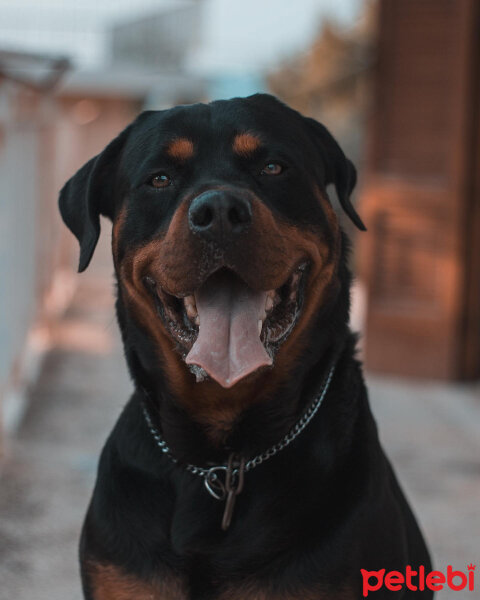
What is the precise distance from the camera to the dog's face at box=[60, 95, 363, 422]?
2.03m

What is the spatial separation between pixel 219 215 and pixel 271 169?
1.01 feet

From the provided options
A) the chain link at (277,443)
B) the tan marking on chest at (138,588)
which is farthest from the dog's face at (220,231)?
the tan marking on chest at (138,588)

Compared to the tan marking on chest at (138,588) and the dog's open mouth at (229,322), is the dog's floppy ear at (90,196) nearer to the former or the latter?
the dog's open mouth at (229,322)

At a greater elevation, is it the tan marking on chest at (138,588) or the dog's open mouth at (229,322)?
the dog's open mouth at (229,322)

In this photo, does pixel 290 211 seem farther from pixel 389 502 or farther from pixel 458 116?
pixel 458 116

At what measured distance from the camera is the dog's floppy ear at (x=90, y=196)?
7.70ft

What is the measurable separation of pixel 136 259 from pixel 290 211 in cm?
38

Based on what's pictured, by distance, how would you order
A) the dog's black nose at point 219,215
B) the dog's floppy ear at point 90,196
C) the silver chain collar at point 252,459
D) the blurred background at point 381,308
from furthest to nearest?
the blurred background at point 381,308, the dog's floppy ear at point 90,196, the silver chain collar at point 252,459, the dog's black nose at point 219,215

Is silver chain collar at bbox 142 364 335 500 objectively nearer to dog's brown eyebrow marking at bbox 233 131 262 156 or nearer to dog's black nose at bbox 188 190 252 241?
dog's black nose at bbox 188 190 252 241

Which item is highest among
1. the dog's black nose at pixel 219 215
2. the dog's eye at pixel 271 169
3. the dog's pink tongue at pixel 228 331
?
the dog's eye at pixel 271 169

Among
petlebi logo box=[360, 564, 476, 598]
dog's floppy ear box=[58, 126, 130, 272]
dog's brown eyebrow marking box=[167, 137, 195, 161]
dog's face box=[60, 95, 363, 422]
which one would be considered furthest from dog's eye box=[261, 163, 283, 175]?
petlebi logo box=[360, 564, 476, 598]

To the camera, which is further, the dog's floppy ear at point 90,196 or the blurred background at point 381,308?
the blurred background at point 381,308

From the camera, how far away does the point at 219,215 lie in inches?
77.5

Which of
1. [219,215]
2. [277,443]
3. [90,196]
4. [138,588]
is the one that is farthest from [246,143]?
[138,588]
